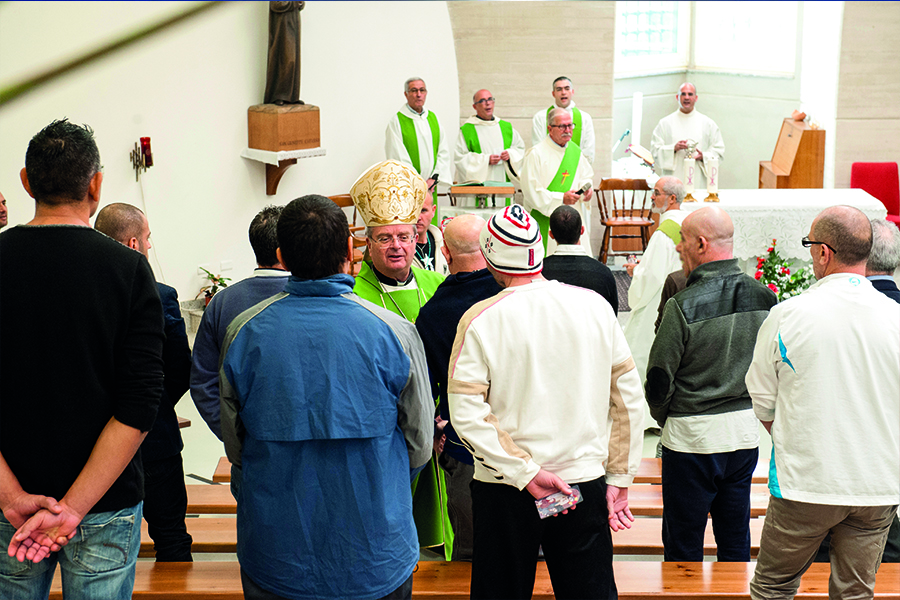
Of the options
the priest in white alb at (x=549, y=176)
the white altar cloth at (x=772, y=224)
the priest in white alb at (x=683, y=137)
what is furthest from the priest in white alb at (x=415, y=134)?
the white altar cloth at (x=772, y=224)

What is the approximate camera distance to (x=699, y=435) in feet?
9.58

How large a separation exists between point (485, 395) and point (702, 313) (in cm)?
108

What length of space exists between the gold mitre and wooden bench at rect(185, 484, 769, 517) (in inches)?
51.3

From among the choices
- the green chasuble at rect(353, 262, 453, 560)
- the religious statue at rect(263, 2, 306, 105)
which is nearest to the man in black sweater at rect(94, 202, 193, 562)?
the green chasuble at rect(353, 262, 453, 560)

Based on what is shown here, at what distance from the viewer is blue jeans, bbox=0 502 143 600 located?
1777 mm

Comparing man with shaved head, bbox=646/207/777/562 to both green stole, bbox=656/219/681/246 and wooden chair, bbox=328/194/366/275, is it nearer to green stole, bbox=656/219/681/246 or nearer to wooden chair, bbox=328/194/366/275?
green stole, bbox=656/219/681/246

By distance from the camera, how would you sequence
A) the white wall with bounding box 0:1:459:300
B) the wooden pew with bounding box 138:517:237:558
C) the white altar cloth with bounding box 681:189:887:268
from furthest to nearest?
the white altar cloth with bounding box 681:189:887:268
the white wall with bounding box 0:1:459:300
the wooden pew with bounding box 138:517:237:558

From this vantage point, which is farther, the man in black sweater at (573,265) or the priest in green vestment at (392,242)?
the man in black sweater at (573,265)

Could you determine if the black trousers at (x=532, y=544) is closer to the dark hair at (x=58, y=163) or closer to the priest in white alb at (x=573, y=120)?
the dark hair at (x=58, y=163)

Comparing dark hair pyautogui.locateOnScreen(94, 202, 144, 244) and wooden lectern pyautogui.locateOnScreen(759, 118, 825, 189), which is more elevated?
wooden lectern pyautogui.locateOnScreen(759, 118, 825, 189)

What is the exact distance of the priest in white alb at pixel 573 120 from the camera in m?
8.52

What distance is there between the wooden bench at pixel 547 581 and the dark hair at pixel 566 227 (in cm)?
163

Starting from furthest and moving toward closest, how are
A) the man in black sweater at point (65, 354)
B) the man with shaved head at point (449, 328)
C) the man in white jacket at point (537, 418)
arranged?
the man with shaved head at point (449, 328) < the man in white jacket at point (537, 418) < the man in black sweater at point (65, 354)

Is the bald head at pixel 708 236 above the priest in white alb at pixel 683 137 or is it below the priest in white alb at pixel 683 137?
below
